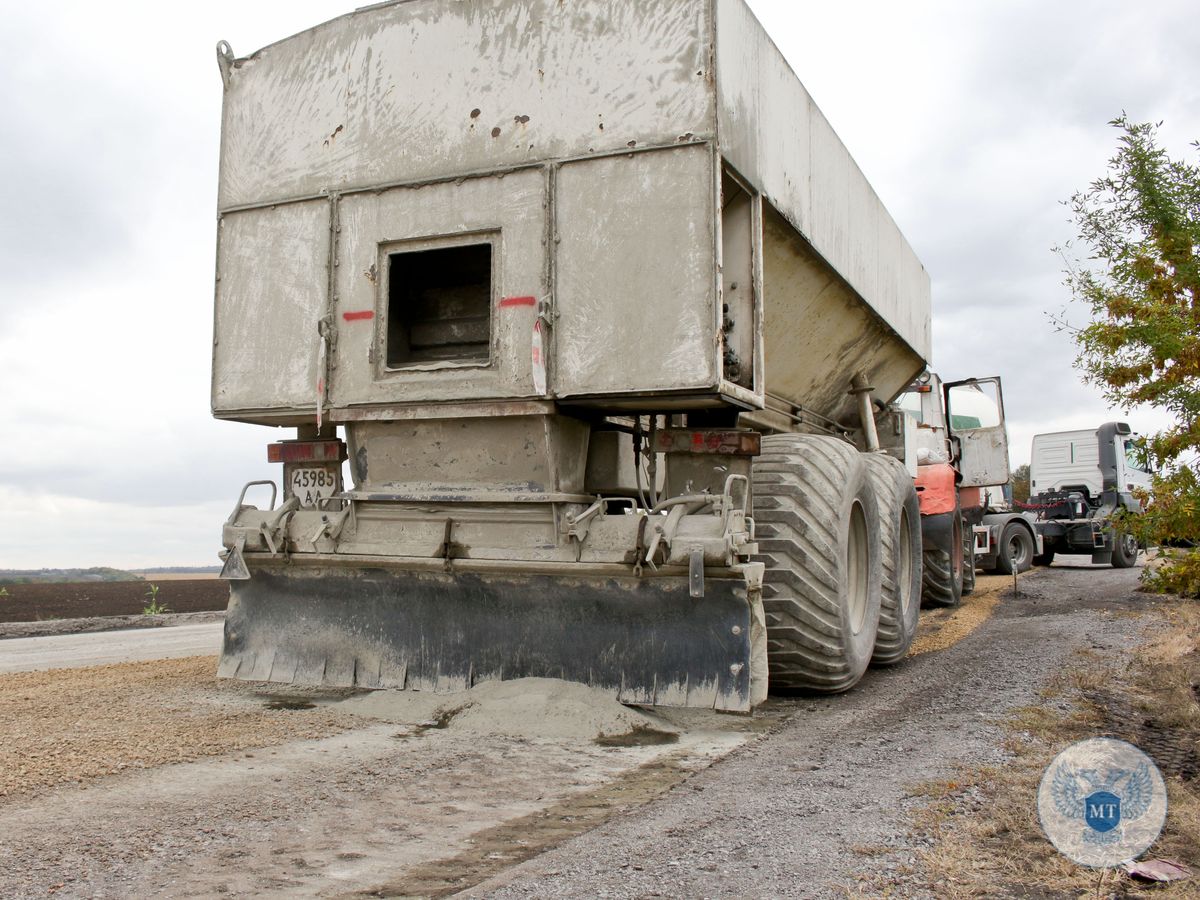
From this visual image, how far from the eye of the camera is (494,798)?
11.5 feet

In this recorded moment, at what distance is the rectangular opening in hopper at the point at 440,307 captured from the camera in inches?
230

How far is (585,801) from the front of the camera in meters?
3.50

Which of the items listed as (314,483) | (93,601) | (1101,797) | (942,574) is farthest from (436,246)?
(93,601)

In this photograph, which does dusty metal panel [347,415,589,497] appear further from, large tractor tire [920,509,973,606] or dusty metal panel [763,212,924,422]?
large tractor tire [920,509,973,606]

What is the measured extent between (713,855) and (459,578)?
264 cm

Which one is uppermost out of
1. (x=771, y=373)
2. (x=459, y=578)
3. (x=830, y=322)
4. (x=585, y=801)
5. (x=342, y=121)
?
(x=342, y=121)

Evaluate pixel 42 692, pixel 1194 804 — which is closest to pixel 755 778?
pixel 1194 804

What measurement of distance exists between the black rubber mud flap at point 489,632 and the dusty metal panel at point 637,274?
3.30ft

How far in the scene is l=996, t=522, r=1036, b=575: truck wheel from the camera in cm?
1611

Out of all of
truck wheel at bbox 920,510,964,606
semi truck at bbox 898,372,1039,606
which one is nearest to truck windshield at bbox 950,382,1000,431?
semi truck at bbox 898,372,1039,606

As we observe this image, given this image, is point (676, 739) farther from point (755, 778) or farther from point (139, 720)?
point (139, 720)

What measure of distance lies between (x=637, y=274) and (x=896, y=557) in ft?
10.6

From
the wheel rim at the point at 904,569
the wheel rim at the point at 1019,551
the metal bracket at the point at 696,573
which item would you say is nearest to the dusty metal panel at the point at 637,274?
the metal bracket at the point at 696,573
